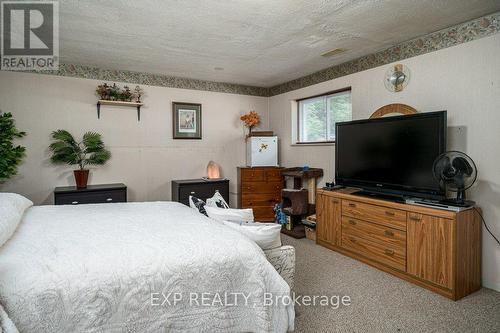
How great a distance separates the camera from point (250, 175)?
16.2 ft

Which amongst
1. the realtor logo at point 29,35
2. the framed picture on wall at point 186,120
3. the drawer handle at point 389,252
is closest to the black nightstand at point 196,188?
the framed picture on wall at point 186,120

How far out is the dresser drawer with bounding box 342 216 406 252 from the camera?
2.90 metres

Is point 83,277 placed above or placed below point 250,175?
below

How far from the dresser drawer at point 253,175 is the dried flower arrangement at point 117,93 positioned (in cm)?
201

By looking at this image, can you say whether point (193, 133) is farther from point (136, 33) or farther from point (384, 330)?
point (384, 330)

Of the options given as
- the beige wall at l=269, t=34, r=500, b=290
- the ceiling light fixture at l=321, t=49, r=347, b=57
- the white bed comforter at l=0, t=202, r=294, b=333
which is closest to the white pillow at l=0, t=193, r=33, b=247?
the white bed comforter at l=0, t=202, r=294, b=333

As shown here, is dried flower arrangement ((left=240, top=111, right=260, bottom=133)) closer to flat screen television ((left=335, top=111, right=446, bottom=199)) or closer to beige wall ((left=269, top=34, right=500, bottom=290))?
flat screen television ((left=335, top=111, right=446, bottom=199))

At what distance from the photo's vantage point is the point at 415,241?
275 centimetres

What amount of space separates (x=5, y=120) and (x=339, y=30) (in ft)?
13.0

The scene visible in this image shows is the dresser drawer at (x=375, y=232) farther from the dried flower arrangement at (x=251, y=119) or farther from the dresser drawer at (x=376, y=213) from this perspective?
the dried flower arrangement at (x=251, y=119)

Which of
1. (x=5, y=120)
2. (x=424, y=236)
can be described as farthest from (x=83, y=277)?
(x=5, y=120)

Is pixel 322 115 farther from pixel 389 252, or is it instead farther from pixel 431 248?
pixel 431 248

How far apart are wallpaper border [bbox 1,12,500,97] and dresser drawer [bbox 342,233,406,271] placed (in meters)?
2.12

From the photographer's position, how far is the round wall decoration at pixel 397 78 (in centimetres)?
334
